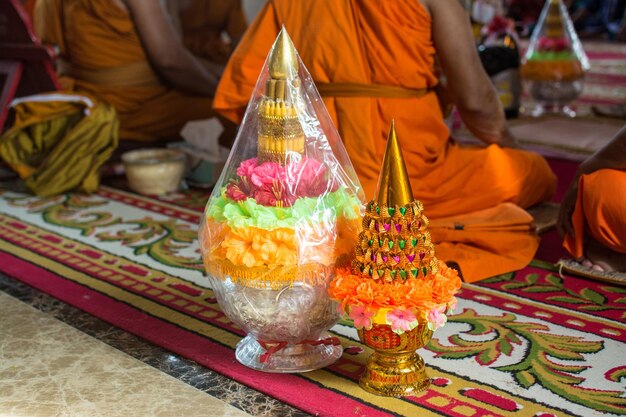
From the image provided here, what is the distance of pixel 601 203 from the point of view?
3.04m

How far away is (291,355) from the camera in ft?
8.08

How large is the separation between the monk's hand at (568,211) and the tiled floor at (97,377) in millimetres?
1410

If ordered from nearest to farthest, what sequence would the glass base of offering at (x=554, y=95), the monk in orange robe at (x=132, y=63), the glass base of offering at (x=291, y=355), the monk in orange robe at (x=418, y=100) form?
the glass base of offering at (x=291, y=355)
the monk in orange robe at (x=418, y=100)
the monk in orange robe at (x=132, y=63)
the glass base of offering at (x=554, y=95)

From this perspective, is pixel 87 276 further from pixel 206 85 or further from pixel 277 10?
pixel 206 85

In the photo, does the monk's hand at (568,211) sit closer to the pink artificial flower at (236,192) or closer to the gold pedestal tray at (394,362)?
the gold pedestal tray at (394,362)

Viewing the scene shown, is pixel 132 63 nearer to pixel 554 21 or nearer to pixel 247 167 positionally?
pixel 554 21

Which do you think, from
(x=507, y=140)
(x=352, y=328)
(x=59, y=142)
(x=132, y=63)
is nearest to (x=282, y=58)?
(x=352, y=328)

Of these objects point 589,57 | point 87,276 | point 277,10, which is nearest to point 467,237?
point 277,10

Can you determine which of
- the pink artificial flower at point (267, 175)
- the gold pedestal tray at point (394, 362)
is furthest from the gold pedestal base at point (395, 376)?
the pink artificial flower at point (267, 175)

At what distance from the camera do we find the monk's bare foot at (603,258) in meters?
3.11

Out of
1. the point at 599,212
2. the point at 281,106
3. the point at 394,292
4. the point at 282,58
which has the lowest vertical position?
the point at 599,212

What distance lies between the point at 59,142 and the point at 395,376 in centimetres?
281

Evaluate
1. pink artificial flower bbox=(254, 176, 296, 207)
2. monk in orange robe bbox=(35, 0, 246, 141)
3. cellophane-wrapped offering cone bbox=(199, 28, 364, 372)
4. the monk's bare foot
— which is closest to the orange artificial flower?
cellophane-wrapped offering cone bbox=(199, 28, 364, 372)

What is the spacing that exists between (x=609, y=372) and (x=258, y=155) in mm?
1070
